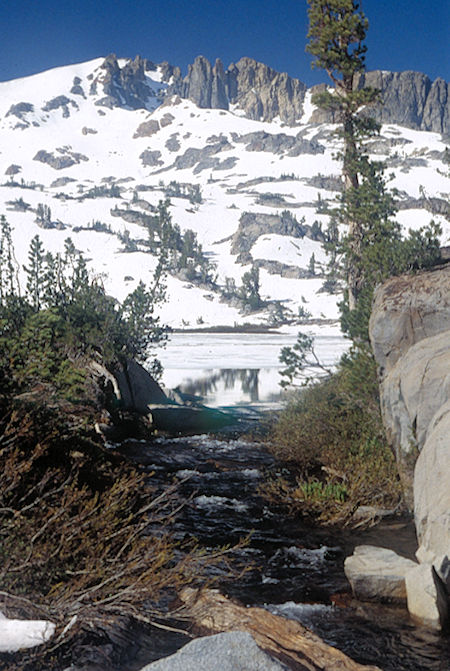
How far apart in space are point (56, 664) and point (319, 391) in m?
17.2

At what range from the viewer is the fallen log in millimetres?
5695

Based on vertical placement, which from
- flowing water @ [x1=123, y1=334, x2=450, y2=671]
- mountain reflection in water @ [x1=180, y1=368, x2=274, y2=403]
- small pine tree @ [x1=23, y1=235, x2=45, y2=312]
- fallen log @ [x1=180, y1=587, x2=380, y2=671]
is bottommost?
mountain reflection in water @ [x1=180, y1=368, x2=274, y2=403]

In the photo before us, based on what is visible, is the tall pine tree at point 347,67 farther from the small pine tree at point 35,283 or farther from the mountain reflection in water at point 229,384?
the mountain reflection in water at point 229,384

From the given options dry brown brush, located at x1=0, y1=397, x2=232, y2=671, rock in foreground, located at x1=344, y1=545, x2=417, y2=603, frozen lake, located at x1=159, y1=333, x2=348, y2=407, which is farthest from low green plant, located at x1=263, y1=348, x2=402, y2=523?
frozen lake, located at x1=159, y1=333, x2=348, y2=407

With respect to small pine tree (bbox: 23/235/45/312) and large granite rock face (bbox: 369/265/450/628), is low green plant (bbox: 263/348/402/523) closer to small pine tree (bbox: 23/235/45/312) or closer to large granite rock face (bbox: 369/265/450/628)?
large granite rock face (bbox: 369/265/450/628)

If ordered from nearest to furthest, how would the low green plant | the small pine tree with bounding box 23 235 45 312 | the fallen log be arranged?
1. the fallen log
2. the low green plant
3. the small pine tree with bounding box 23 235 45 312

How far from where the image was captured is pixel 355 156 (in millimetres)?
22172

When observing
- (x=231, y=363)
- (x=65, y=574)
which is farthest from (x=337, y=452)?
(x=231, y=363)

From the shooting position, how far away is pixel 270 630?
21.8 ft

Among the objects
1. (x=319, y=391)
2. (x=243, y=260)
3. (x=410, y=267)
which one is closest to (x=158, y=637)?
(x=410, y=267)

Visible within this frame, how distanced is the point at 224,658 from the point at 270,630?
2461 mm

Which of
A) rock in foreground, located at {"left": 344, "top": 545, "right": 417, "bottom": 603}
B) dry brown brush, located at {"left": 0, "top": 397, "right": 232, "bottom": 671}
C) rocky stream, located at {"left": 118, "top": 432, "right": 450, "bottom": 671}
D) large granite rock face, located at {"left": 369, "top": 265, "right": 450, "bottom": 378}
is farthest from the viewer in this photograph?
large granite rock face, located at {"left": 369, "top": 265, "right": 450, "bottom": 378}

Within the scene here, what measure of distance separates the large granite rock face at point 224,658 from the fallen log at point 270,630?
37.6 inches

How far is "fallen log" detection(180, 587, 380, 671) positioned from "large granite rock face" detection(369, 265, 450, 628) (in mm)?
2072
